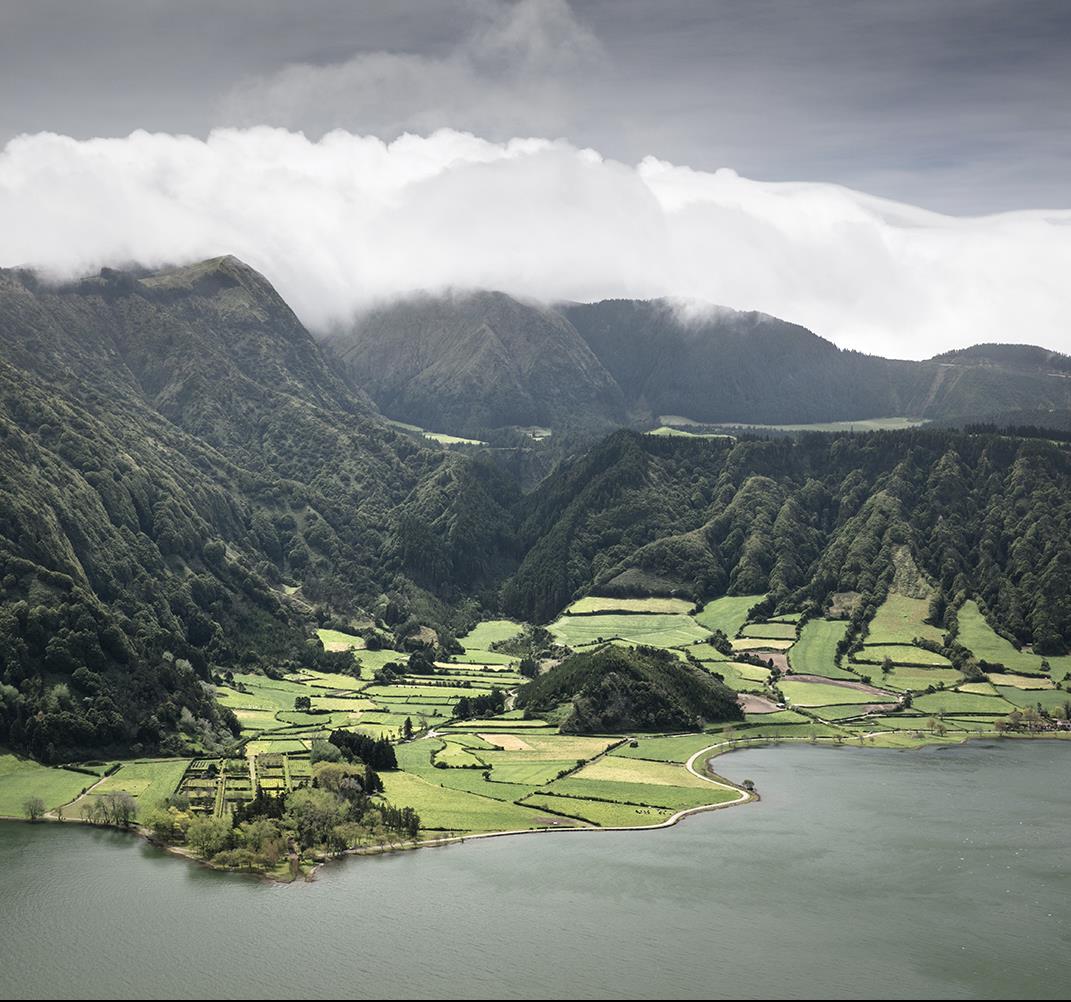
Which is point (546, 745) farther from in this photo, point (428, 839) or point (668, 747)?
point (428, 839)

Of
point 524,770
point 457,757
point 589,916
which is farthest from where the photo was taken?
point 457,757

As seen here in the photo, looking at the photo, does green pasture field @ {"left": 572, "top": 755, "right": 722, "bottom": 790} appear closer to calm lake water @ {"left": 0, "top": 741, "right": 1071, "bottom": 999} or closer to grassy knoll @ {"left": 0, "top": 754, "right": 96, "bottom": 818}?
calm lake water @ {"left": 0, "top": 741, "right": 1071, "bottom": 999}

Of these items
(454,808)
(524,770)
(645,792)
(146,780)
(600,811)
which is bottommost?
(645,792)

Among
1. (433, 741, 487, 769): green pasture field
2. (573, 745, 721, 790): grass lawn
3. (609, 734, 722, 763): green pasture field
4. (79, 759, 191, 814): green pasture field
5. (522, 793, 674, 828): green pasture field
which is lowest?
(609, 734, 722, 763): green pasture field

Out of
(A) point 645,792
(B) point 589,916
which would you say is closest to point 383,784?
(A) point 645,792

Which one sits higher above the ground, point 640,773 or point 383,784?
point 383,784

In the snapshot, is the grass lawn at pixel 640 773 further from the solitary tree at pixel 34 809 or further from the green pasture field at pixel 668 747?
the solitary tree at pixel 34 809

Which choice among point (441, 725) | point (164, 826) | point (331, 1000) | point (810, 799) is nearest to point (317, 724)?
point (441, 725)

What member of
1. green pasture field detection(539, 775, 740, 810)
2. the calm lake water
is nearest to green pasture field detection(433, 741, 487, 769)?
green pasture field detection(539, 775, 740, 810)
